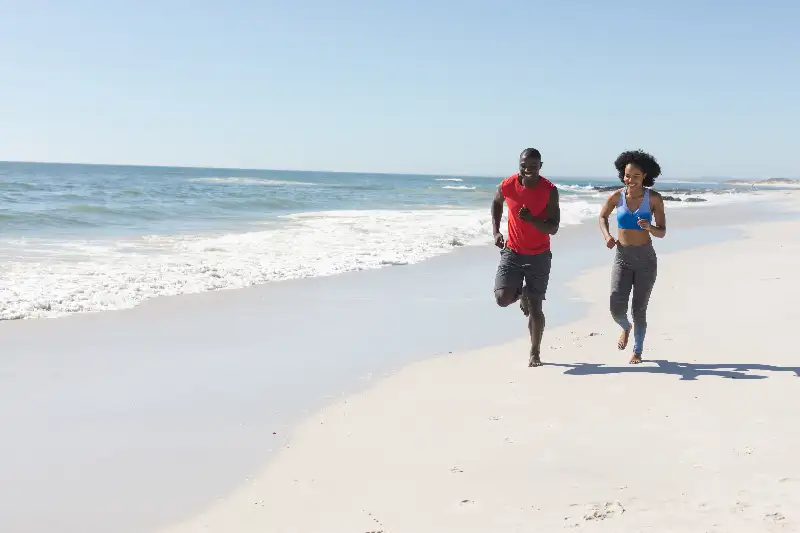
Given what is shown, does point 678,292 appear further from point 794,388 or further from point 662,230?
point 794,388

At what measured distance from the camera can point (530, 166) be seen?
5.34 m

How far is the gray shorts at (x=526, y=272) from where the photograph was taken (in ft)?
18.4

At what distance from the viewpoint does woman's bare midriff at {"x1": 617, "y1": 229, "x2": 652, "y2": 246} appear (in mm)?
5586

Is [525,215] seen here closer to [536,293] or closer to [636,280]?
[536,293]

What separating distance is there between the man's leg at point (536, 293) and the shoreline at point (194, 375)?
2.70ft

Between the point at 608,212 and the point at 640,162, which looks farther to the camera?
the point at 608,212

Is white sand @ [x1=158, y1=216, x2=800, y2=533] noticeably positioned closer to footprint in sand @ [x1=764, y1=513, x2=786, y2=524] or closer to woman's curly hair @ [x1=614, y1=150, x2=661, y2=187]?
footprint in sand @ [x1=764, y1=513, x2=786, y2=524]

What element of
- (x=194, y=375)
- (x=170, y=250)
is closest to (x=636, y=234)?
(x=194, y=375)

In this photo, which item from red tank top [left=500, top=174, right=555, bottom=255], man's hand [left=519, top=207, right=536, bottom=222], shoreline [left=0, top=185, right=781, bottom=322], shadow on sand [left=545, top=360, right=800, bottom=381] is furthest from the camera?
shoreline [left=0, top=185, right=781, bottom=322]

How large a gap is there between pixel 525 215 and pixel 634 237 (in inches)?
36.0

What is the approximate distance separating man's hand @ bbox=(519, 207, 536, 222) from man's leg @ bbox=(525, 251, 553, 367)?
Answer: 1.23 ft

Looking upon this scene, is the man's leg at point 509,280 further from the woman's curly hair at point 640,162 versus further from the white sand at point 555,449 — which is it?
the woman's curly hair at point 640,162

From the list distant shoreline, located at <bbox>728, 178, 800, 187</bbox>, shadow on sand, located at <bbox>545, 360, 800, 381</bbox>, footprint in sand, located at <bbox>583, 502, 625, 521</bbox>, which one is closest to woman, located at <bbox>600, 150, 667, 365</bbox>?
shadow on sand, located at <bbox>545, 360, 800, 381</bbox>

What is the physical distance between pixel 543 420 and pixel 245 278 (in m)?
6.40
